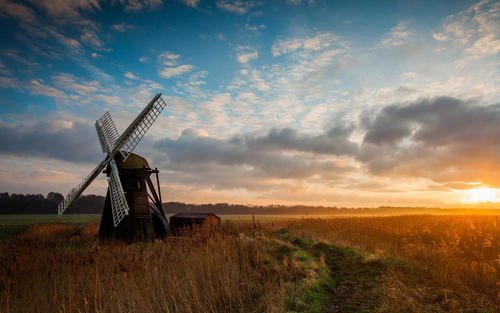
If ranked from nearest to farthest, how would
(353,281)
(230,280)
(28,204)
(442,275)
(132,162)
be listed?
(230,280)
(442,275)
(353,281)
(132,162)
(28,204)

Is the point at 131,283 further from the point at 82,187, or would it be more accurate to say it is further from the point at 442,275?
the point at 82,187

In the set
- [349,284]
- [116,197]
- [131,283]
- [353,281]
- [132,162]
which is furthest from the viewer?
[132,162]

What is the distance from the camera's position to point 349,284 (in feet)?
27.8

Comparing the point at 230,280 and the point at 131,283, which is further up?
the point at 131,283

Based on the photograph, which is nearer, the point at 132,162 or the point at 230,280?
the point at 230,280

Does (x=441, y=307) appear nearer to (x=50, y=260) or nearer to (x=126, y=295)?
(x=126, y=295)

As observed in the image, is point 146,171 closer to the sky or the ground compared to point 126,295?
closer to the sky

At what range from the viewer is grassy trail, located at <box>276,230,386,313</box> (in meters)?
6.59

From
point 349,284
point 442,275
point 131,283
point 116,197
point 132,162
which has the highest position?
point 132,162

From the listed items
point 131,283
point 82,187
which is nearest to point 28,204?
point 82,187

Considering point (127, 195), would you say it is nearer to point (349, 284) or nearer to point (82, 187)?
point (82, 187)

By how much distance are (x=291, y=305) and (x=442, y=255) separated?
20.8ft

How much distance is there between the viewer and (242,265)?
8648 millimetres

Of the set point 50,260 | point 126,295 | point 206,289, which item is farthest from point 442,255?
point 50,260
